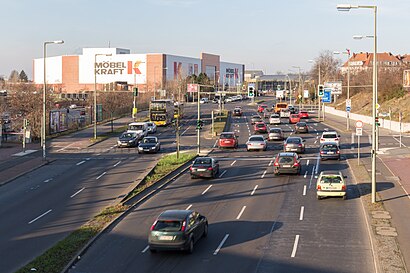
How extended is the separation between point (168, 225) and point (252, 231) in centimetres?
437

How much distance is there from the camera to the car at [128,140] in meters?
52.9

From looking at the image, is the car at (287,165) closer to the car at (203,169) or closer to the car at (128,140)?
the car at (203,169)

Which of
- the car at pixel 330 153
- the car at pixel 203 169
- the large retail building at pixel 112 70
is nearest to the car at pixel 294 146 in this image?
the car at pixel 330 153

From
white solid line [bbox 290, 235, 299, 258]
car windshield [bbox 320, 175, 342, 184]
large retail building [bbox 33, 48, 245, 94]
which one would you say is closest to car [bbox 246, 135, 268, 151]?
car windshield [bbox 320, 175, 342, 184]

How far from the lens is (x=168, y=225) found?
1883 centimetres

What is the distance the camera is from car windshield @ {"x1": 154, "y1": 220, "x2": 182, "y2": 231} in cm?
1867

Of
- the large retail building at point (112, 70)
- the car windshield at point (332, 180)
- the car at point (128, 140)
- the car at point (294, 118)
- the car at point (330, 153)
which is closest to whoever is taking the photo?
the car windshield at point (332, 180)

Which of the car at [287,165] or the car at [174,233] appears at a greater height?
the car at [287,165]

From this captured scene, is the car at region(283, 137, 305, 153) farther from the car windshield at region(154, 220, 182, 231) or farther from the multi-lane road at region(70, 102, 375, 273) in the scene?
the car windshield at region(154, 220, 182, 231)

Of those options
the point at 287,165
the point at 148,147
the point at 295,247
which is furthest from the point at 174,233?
the point at 148,147

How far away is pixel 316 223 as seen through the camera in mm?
23219

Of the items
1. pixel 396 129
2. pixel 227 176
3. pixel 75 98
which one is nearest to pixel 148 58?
pixel 75 98

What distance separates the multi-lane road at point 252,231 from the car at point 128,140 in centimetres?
1761

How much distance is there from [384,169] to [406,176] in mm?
3155
